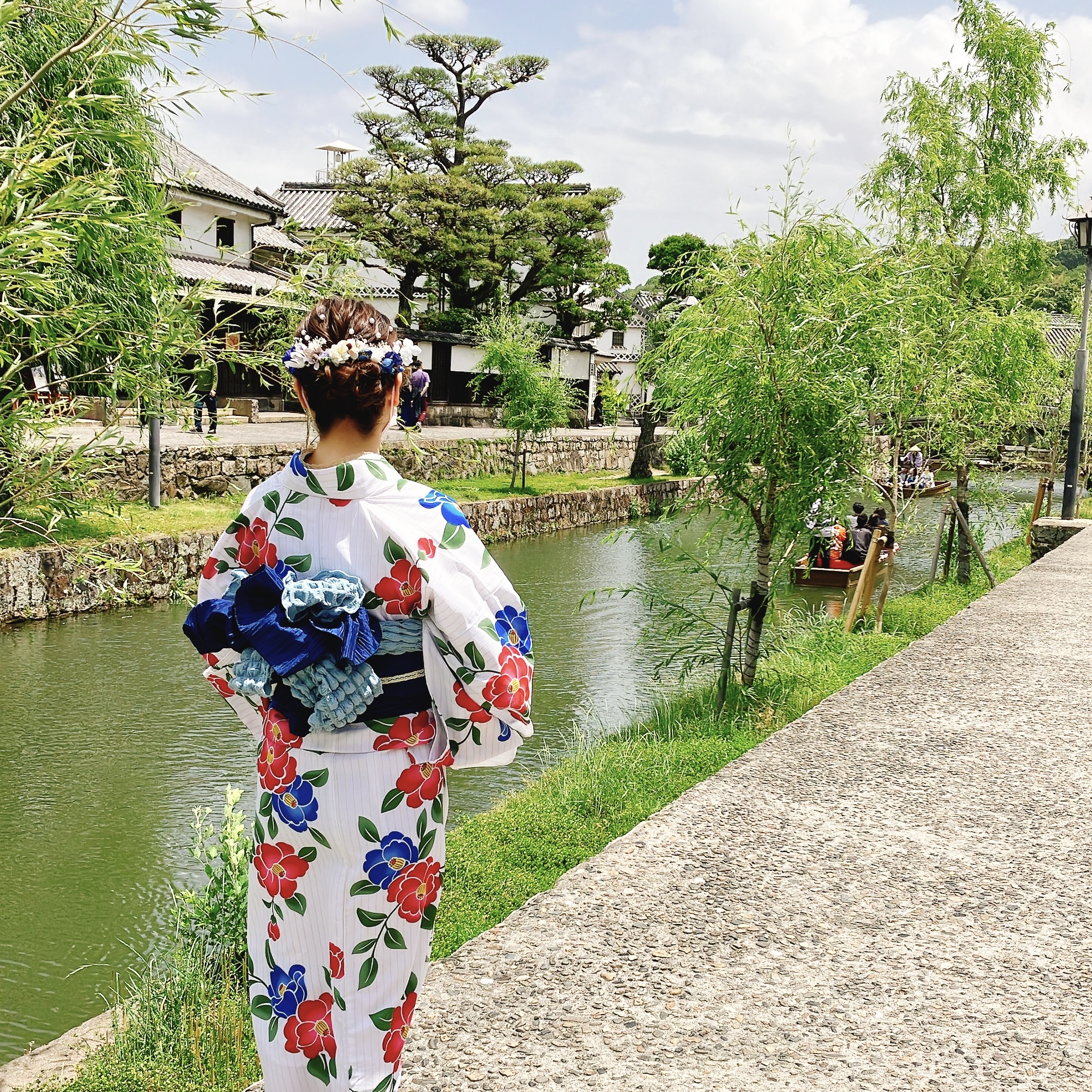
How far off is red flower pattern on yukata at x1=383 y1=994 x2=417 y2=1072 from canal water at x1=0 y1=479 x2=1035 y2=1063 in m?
2.84

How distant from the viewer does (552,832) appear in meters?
5.21

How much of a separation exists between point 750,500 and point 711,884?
4.27 meters

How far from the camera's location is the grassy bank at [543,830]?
321cm

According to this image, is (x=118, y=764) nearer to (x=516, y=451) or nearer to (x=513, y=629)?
(x=513, y=629)

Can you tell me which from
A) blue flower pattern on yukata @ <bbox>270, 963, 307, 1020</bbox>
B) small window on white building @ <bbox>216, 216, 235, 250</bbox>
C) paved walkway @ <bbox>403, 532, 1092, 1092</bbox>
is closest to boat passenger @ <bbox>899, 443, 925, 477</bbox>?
paved walkway @ <bbox>403, 532, 1092, 1092</bbox>

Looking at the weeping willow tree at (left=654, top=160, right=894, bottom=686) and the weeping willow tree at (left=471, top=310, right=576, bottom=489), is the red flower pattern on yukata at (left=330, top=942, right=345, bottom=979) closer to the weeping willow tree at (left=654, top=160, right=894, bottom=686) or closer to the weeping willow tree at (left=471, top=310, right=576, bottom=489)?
the weeping willow tree at (left=654, top=160, right=894, bottom=686)

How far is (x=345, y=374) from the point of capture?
2174 mm

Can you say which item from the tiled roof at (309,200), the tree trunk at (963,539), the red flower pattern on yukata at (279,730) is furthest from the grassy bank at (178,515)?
the tiled roof at (309,200)

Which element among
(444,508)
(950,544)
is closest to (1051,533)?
(950,544)

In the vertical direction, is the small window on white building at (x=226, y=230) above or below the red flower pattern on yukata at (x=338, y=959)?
above

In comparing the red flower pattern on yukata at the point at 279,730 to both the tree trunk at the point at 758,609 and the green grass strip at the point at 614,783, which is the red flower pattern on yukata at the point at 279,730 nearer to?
the green grass strip at the point at 614,783

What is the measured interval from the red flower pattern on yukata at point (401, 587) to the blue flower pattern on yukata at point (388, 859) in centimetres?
48

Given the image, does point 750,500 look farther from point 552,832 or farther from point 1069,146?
point 1069,146

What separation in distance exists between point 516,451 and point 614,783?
2013 centimetres
